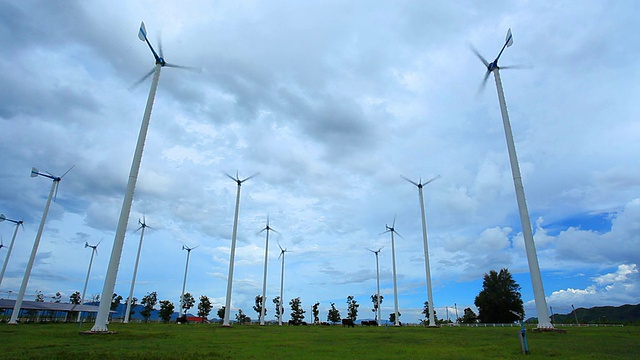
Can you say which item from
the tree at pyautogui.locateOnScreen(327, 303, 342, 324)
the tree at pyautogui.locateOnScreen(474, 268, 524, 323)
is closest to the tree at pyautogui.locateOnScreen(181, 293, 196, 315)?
the tree at pyautogui.locateOnScreen(327, 303, 342, 324)

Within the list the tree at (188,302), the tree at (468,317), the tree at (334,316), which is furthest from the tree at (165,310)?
the tree at (468,317)

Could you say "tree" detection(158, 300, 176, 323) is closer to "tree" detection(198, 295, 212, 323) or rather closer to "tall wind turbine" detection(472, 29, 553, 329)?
"tree" detection(198, 295, 212, 323)

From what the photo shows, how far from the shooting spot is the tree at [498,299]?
10538 cm

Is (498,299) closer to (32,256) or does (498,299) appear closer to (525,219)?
(525,219)

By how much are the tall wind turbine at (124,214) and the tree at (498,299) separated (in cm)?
10487

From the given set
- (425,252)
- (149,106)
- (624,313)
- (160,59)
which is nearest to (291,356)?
(149,106)

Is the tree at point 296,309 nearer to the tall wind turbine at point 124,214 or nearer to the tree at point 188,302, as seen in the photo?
the tree at point 188,302

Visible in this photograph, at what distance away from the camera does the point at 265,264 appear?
3546 inches

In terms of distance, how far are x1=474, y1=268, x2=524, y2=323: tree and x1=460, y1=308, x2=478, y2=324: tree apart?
78.6ft

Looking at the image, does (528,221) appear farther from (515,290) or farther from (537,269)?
(515,290)

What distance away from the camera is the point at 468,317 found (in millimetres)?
138375

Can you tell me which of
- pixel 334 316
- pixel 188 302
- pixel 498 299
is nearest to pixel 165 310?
pixel 188 302

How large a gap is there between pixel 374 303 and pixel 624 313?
13454 cm

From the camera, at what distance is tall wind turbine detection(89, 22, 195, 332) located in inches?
1204
